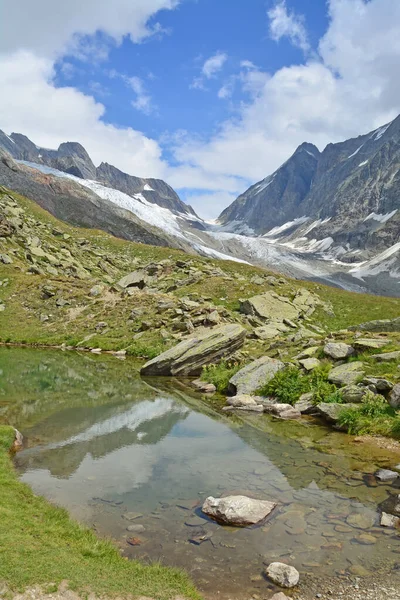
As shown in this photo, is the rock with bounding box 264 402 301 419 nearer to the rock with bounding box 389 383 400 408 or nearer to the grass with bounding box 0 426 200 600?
the rock with bounding box 389 383 400 408

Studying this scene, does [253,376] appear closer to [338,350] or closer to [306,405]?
[306,405]

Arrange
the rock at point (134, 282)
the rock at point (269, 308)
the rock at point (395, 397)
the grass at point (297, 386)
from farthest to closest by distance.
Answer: the rock at point (134, 282)
the rock at point (269, 308)
the grass at point (297, 386)
the rock at point (395, 397)

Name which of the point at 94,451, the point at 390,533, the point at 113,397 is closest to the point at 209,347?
the point at 113,397

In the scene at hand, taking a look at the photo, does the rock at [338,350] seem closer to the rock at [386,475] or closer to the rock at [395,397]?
the rock at [395,397]

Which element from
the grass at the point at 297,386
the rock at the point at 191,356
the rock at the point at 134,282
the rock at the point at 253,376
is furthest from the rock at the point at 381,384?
the rock at the point at 134,282

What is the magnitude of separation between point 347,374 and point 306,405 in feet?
10.7

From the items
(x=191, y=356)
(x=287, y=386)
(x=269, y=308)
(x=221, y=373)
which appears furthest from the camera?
(x=269, y=308)

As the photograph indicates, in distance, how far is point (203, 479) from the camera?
598 inches

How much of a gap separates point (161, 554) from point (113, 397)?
18.4 m

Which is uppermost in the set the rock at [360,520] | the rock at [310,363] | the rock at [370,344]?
the rock at [370,344]

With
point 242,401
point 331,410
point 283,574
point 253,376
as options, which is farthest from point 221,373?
point 283,574

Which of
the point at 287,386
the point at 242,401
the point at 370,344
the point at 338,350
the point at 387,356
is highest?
the point at 370,344

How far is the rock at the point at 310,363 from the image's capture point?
2805cm

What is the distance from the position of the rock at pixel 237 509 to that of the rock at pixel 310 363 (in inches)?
627
